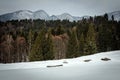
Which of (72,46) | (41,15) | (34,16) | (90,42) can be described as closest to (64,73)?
(41,15)

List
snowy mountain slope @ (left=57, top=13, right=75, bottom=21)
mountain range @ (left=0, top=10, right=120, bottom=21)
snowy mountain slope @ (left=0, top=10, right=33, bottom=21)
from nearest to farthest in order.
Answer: snowy mountain slope @ (left=0, top=10, right=33, bottom=21)
mountain range @ (left=0, top=10, right=120, bottom=21)
snowy mountain slope @ (left=57, top=13, right=75, bottom=21)

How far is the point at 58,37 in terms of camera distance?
1096 cm

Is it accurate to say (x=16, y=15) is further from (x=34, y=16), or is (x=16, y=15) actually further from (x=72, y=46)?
(x=72, y=46)

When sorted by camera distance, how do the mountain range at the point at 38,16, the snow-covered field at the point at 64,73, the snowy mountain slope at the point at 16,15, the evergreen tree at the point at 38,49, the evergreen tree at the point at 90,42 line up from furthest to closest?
the evergreen tree at the point at 38,49 → the evergreen tree at the point at 90,42 → the mountain range at the point at 38,16 → the snowy mountain slope at the point at 16,15 → the snow-covered field at the point at 64,73

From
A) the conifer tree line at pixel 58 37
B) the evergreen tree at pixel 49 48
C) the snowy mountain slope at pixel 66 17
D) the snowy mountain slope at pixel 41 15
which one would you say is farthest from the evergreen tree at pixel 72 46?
the snowy mountain slope at pixel 41 15

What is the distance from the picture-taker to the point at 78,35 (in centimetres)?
991

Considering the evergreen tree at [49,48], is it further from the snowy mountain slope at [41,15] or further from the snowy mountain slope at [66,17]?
the snowy mountain slope at [66,17]

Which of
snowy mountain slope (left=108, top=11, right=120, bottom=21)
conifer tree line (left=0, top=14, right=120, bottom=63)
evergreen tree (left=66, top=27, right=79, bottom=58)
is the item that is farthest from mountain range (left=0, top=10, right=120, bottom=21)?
evergreen tree (left=66, top=27, right=79, bottom=58)

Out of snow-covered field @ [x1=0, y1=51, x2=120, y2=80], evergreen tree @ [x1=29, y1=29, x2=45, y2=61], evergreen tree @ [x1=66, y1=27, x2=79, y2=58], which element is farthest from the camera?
evergreen tree @ [x1=29, y1=29, x2=45, y2=61]

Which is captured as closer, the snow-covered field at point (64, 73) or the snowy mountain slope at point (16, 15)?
the snow-covered field at point (64, 73)

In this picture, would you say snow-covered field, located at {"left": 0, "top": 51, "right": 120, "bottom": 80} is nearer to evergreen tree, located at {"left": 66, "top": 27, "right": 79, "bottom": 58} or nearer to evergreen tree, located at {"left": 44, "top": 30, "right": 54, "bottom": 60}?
evergreen tree, located at {"left": 66, "top": 27, "right": 79, "bottom": 58}

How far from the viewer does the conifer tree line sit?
906 cm

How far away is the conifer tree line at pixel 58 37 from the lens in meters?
9.06

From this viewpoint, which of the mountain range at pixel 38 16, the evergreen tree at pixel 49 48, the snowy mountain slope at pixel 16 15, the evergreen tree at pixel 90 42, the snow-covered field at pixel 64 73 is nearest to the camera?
the snow-covered field at pixel 64 73
